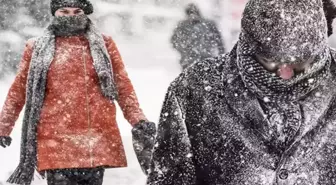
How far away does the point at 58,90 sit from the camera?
16.1 feet

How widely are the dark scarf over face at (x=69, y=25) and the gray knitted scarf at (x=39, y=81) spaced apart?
0.14ft

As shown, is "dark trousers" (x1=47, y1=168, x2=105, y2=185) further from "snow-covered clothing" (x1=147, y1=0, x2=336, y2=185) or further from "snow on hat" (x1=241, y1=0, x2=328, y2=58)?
"snow on hat" (x1=241, y1=0, x2=328, y2=58)

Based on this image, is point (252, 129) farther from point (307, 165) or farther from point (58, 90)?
point (58, 90)

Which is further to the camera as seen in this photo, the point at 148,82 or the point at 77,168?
the point at 148,82

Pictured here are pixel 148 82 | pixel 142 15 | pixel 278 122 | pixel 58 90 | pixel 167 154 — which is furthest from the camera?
pixel 142 15

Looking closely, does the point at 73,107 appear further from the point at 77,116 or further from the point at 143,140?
the point at 143,140

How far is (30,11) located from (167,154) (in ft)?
43.6

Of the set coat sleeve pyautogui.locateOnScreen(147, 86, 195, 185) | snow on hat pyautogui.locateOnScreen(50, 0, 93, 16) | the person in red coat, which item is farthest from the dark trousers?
coat sleeve pyautogui.locateOnScreen(147, 86, 195, 185)

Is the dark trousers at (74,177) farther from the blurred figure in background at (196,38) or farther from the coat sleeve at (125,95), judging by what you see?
the blurred figure in background at (196,38)

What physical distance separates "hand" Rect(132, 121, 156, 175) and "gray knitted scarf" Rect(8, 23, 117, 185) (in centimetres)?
27

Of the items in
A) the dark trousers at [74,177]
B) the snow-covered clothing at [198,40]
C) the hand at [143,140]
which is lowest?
the snow-covered clothing at [198,40]

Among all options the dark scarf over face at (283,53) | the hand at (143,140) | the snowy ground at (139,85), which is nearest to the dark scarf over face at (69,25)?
the hand at (143,140)

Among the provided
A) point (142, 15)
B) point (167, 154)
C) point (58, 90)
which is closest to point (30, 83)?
point (58, 90)

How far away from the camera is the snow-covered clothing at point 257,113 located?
2076 millimetres
